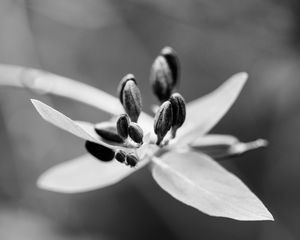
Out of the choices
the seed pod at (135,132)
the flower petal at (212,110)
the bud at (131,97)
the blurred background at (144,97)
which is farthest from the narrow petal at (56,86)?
the blurred background at (144,97)

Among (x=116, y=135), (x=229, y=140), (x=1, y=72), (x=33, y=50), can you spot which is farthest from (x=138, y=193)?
(x=116, y=135)

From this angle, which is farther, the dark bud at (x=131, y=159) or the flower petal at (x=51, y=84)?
the flower petal at (x=51, y=84)

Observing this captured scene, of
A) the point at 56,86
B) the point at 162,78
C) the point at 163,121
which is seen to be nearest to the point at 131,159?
the point at 163,121

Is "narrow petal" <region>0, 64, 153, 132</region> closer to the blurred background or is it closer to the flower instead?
the flower

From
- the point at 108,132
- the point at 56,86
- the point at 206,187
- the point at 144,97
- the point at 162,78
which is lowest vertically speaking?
the point at 206,187

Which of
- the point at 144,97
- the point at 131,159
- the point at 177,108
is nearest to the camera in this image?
the point at 131,159

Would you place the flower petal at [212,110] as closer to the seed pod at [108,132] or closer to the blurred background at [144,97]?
the seed pod at [108,132]

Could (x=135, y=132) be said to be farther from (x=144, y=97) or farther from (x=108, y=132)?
(x=144, y=97)
